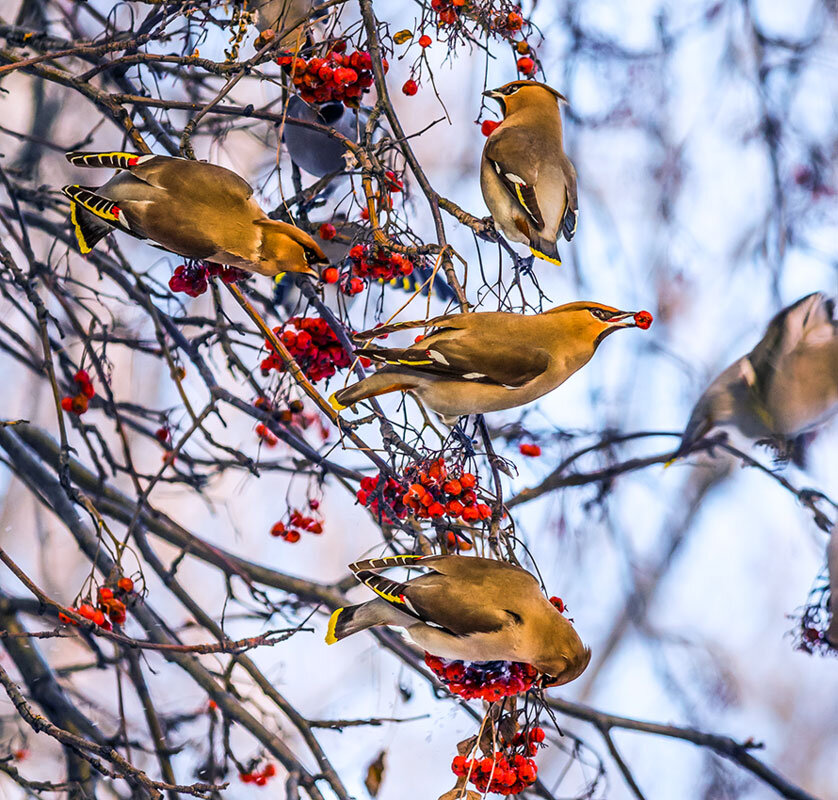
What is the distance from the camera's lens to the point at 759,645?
87.9 inches

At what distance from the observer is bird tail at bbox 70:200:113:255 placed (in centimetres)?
113

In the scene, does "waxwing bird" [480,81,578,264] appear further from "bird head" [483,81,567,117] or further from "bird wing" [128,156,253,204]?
"bird wing" [128,156,253,204]

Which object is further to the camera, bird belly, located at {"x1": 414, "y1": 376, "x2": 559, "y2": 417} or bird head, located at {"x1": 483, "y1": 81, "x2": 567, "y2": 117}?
bird head, located at {"x1": 483, "y1": 81, "x2": 567, "y2": 117}

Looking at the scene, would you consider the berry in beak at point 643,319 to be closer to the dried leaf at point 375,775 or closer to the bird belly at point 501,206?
the bird belly at point 501,206

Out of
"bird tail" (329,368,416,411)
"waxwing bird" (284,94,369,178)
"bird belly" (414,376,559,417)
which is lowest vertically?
"bird tail" (329,368,416,411)

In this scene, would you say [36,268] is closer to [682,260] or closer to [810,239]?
[682,260]

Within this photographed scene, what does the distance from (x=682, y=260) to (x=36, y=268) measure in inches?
57.0

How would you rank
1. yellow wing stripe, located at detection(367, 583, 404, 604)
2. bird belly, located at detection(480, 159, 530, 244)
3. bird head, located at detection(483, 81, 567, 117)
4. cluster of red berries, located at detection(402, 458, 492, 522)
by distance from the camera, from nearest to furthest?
1. cluster of red berries, located at detection(402, 458, 492, 522)
2. yellow wing stripe, located at detection(367, 583, 404, 604)
3. bird belly, located at detection(480, 159, 530, 244)
4. bird head, located at detection(483, 81, 567, 117)

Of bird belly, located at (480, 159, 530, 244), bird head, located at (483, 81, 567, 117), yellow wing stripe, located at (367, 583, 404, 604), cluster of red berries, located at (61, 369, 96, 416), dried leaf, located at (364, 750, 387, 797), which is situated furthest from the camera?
cluster of red berries, located at (61, 369, 96, 416)

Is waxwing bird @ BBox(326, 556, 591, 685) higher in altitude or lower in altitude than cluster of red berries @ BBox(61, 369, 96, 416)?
lower

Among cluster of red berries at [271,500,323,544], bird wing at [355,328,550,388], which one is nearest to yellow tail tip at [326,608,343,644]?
bird wing at [355,328,550,388]

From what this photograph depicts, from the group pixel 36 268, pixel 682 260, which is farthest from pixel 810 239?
pixel 36 268

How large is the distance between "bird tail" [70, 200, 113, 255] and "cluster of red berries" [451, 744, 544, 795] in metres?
0.74

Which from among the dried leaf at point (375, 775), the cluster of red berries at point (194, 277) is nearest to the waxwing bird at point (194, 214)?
the cluster of red berries at point (194, 277)
